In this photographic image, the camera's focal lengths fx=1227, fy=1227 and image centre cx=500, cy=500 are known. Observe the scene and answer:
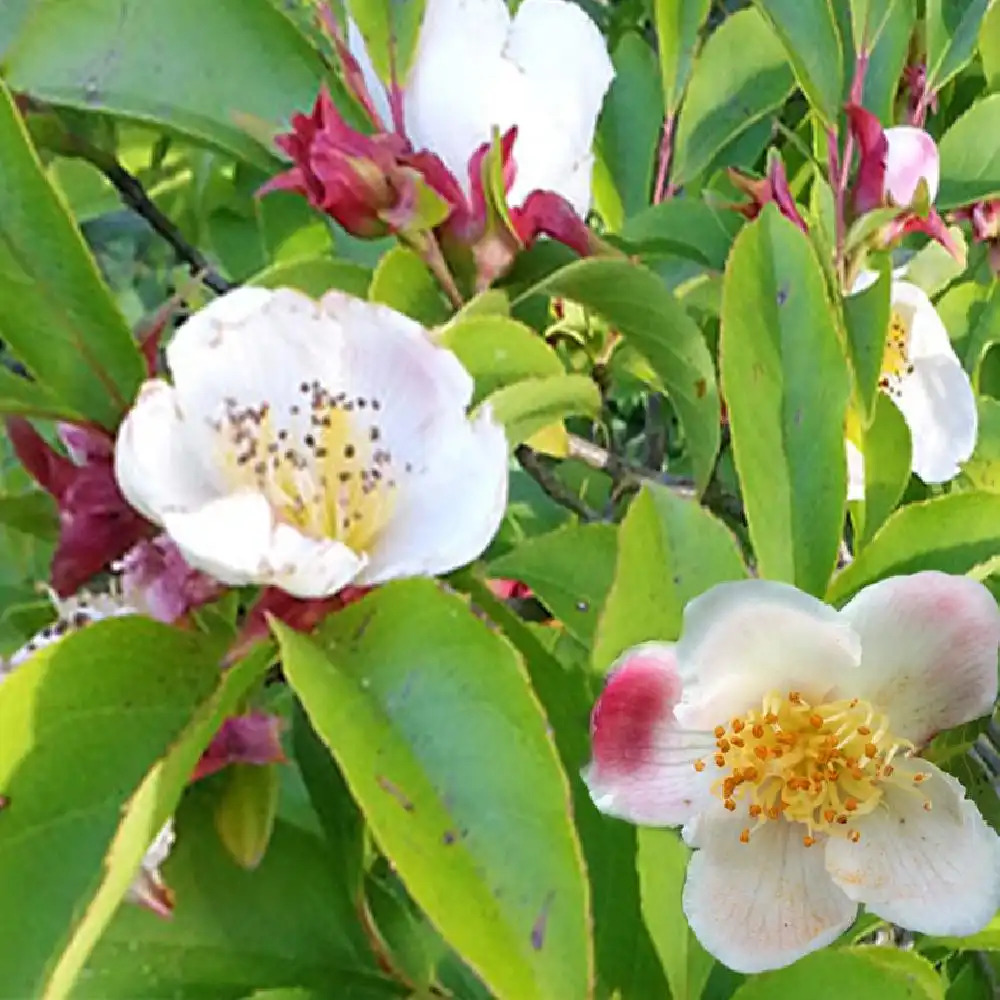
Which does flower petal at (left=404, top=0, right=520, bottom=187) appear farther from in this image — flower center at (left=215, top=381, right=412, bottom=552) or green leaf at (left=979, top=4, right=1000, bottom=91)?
green leaf at (left=979, top=4, right=1000, bottom=91)

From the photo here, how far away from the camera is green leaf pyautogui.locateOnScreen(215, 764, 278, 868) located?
0.53 meters

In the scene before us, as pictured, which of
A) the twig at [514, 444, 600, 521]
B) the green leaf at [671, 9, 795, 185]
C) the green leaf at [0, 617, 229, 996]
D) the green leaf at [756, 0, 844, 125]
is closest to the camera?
the green leaf at [0, 617, 229, 996]

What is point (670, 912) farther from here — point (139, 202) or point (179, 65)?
point (139, 202)

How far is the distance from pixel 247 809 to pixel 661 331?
31 centimetres

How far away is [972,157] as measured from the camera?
34.3 inches

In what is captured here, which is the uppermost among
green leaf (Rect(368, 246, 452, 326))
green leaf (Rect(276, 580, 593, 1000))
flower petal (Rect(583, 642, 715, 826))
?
green leaf (Rect(368, 246, 452, 326))

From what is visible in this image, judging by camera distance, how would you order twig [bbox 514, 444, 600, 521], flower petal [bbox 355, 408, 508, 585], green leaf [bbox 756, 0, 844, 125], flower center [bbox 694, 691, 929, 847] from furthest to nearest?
1. twig [bbox 514, 444, 600, 521]
2. green leaf [bbox 756, 0, 844, 125]
3. flower center [bbox 694, 691, 929, 847]
4. flower petal [bbox 355, 408, 508, 585]

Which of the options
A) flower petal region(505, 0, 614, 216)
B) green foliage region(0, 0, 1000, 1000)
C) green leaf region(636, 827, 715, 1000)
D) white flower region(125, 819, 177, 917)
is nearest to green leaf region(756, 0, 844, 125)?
green foliage region(0, 0, 1000, 1000)

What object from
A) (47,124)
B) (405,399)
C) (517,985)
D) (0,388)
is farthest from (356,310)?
(47,124)

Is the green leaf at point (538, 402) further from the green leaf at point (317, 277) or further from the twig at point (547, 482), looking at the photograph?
the twig at point (547, 482)

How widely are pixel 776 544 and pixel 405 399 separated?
0.20 metres

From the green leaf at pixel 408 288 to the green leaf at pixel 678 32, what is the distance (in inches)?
14.0

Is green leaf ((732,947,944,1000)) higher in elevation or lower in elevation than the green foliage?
lower

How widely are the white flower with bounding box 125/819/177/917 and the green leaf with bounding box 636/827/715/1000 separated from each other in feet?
0.71
